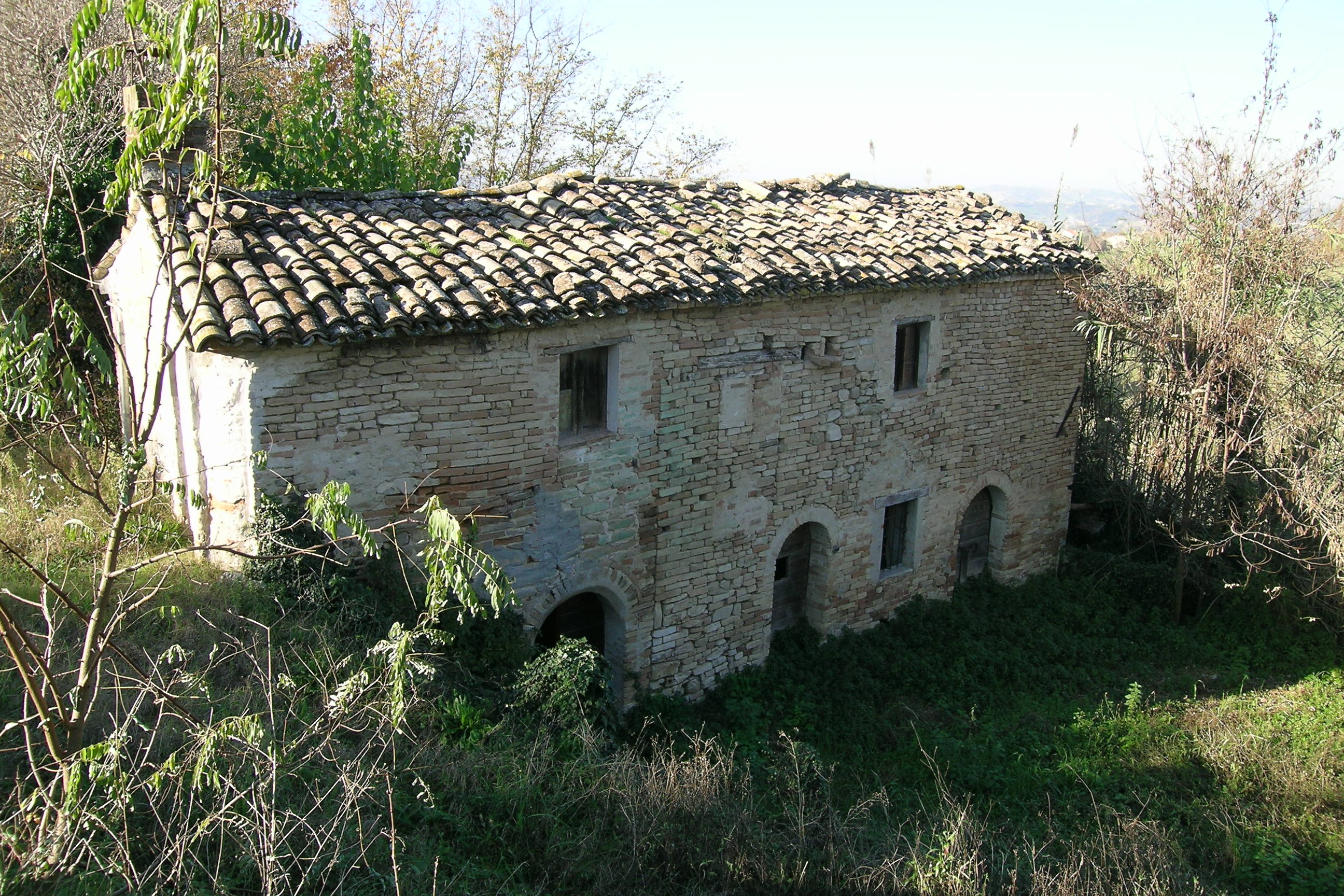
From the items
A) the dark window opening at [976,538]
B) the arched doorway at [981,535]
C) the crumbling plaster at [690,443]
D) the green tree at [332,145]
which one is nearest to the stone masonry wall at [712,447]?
the crumbling plaster at [690,443]

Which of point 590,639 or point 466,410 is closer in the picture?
point 466,410

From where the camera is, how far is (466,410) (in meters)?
7.77

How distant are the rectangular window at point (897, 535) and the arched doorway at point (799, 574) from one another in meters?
0.99

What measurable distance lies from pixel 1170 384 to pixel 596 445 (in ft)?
26.1

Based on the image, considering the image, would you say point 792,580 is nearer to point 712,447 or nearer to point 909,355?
point 712,447

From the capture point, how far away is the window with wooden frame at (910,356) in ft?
36.4

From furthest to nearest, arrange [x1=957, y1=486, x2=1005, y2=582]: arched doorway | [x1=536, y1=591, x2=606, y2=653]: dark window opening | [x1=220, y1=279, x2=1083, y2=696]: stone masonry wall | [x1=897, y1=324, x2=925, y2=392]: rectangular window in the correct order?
1. [x1=957, y1=486, x2=1005, y2=582]: arched doorway
2. [x1=897, y1=324, x2=925, y2=392]: rectangular window
3. [x1=536, y1=591, x2=606, y2=653]: dark window opening
4. [x1=220, y1=279, x2=1083, y2=696]: stone masonry wall

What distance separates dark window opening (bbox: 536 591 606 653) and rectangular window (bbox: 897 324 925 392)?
14.1ft

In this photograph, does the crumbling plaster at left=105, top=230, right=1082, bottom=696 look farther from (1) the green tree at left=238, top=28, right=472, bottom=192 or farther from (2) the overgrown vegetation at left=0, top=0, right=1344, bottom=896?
(1) the green tree at left=238, top=28, right=472, bottom=192

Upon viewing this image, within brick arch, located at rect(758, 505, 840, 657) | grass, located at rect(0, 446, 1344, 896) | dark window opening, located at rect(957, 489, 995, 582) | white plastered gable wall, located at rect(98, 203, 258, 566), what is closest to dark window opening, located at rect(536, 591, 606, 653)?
grass, located at rect(0, 446, 1344, 896)

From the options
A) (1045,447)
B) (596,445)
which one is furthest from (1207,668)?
(596,445)

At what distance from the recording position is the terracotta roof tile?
694 centimetres

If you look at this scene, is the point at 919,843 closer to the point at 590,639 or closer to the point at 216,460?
the point at 590,639

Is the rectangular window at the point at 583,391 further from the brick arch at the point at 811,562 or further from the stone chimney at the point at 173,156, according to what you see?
the stone chimney at the point at 173,156
